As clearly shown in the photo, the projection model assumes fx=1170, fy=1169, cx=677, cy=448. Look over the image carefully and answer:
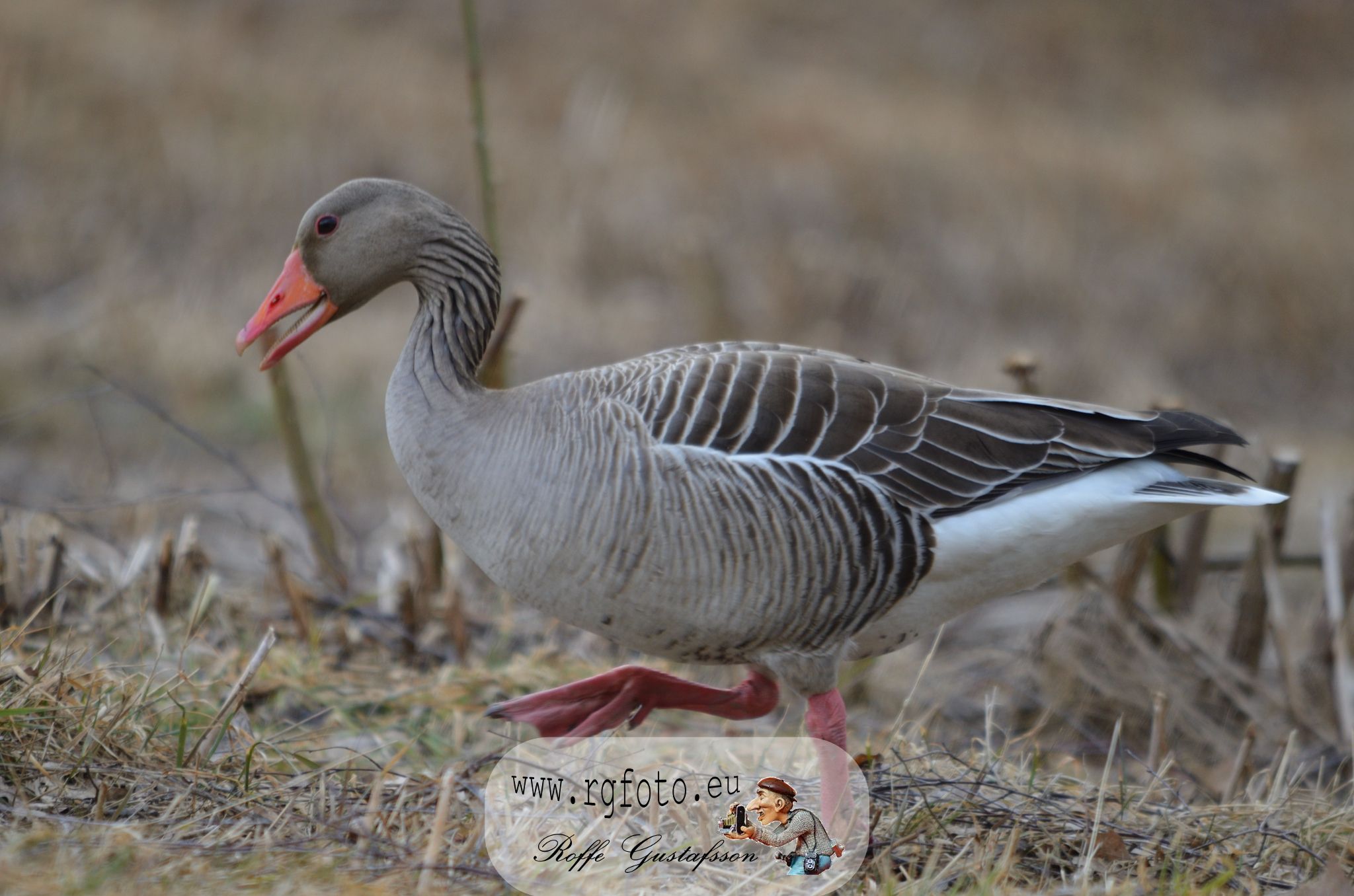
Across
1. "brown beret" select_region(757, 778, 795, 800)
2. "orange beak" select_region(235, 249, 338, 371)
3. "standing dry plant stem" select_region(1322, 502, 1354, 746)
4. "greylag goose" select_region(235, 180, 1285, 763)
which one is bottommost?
"brown beret" select_region(757, 778, 795, 800)

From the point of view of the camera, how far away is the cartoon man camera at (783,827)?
3662mm

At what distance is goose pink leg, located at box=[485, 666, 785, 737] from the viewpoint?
4.37 meters

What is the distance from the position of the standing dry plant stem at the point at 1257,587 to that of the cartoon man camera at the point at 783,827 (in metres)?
3.00

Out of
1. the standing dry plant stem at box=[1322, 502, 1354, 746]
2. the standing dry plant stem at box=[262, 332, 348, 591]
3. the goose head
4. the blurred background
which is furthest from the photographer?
the blurred background

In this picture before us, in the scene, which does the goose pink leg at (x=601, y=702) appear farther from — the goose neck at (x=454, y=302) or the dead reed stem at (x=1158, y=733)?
the dead reed stem at (x=1158, y=733)

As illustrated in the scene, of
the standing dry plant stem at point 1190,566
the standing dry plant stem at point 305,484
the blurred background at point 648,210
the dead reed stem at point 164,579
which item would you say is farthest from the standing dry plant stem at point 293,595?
the standing dry plant stem at point 1190,566

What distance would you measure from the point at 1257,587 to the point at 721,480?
3.30m

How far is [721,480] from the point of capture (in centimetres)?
394

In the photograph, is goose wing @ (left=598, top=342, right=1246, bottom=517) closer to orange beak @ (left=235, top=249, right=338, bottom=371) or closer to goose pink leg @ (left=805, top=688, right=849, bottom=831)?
goose pink leg @ (left=805, top=688, right=849, bottom=831)

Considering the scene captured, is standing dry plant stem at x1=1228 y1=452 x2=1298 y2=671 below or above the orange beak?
below

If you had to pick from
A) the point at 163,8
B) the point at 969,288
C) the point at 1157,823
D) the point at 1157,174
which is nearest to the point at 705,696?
the point at 1157,823

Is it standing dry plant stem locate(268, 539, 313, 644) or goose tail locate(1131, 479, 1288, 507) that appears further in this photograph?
standing dry plant stem locate(268, 539, 313, 644)
